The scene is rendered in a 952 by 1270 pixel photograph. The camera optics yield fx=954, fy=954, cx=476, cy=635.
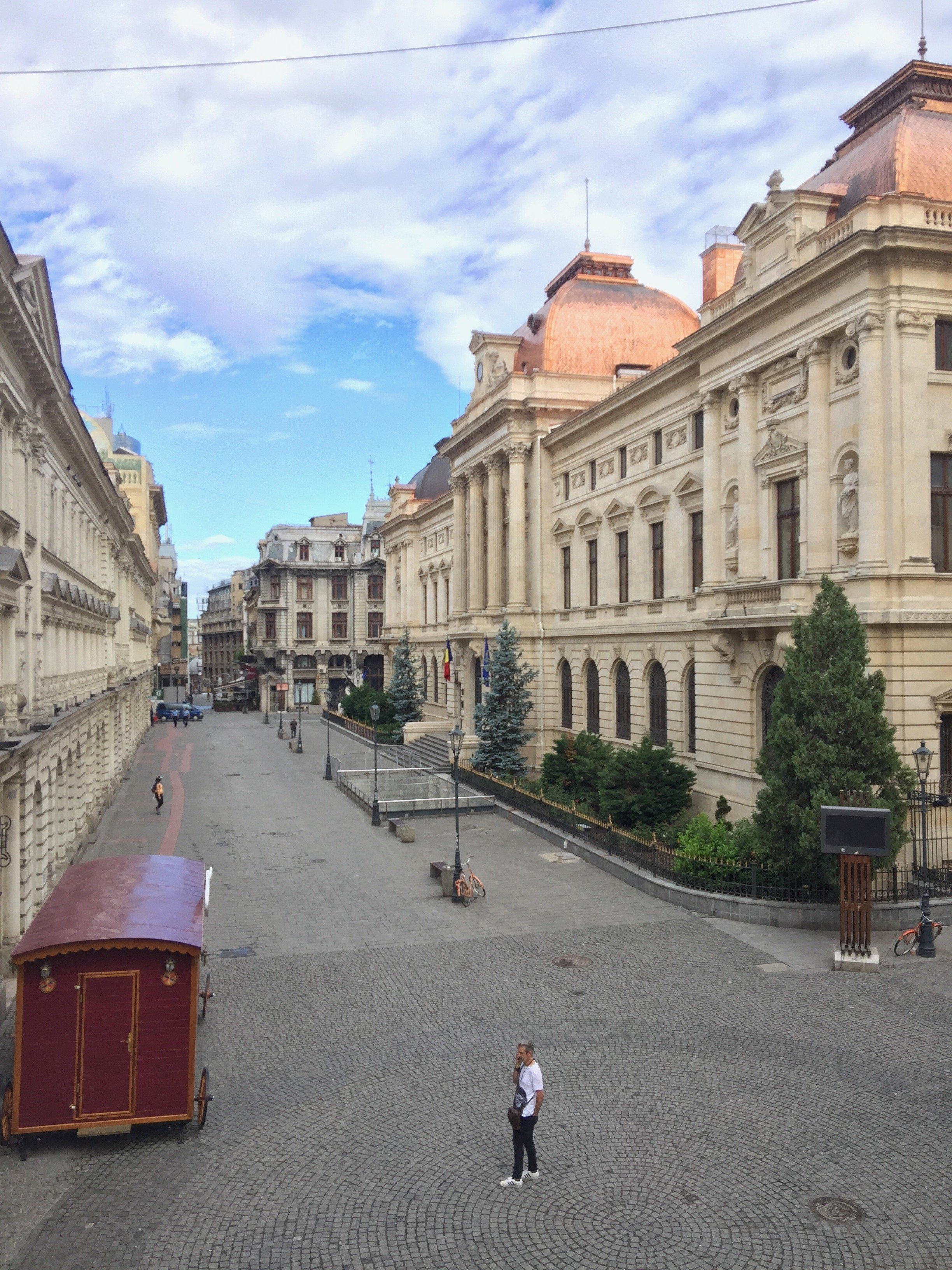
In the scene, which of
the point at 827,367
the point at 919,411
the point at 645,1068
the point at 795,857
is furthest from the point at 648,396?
the point at 645,1068

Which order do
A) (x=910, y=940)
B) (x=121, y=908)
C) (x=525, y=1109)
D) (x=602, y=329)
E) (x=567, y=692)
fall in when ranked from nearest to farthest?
(x=525, y=1109), (x=121, y=908), (x=910, y=940), (x=567, y=692), (x=602, y=329)

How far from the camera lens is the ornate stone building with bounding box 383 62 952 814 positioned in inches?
888

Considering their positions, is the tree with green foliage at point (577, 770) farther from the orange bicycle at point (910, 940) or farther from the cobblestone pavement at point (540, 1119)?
A: the orange bicycle at point (910, 940)

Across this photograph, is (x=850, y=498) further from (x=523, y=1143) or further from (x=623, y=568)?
(x=523, y=1143)

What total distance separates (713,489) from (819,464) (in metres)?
5.48

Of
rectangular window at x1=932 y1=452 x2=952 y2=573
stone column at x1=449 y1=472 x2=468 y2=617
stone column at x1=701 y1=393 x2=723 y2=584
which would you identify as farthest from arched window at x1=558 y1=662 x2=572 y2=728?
rectangular window at x1=932 y1=452 x2=952 y2=573

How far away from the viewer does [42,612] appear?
21.4m

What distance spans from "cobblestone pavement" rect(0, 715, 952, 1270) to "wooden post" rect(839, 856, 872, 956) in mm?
646

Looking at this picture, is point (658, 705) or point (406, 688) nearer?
point (658, 705)

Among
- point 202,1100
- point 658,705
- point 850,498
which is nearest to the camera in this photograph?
point 202,1100

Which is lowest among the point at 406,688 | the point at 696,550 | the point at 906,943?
the point at 906,943

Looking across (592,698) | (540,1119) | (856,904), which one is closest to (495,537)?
(592,698)

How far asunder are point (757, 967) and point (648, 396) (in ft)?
75.2

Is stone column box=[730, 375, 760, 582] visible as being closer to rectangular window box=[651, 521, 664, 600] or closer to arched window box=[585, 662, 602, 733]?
rectangular window box=[651, 521, 664, 600]
